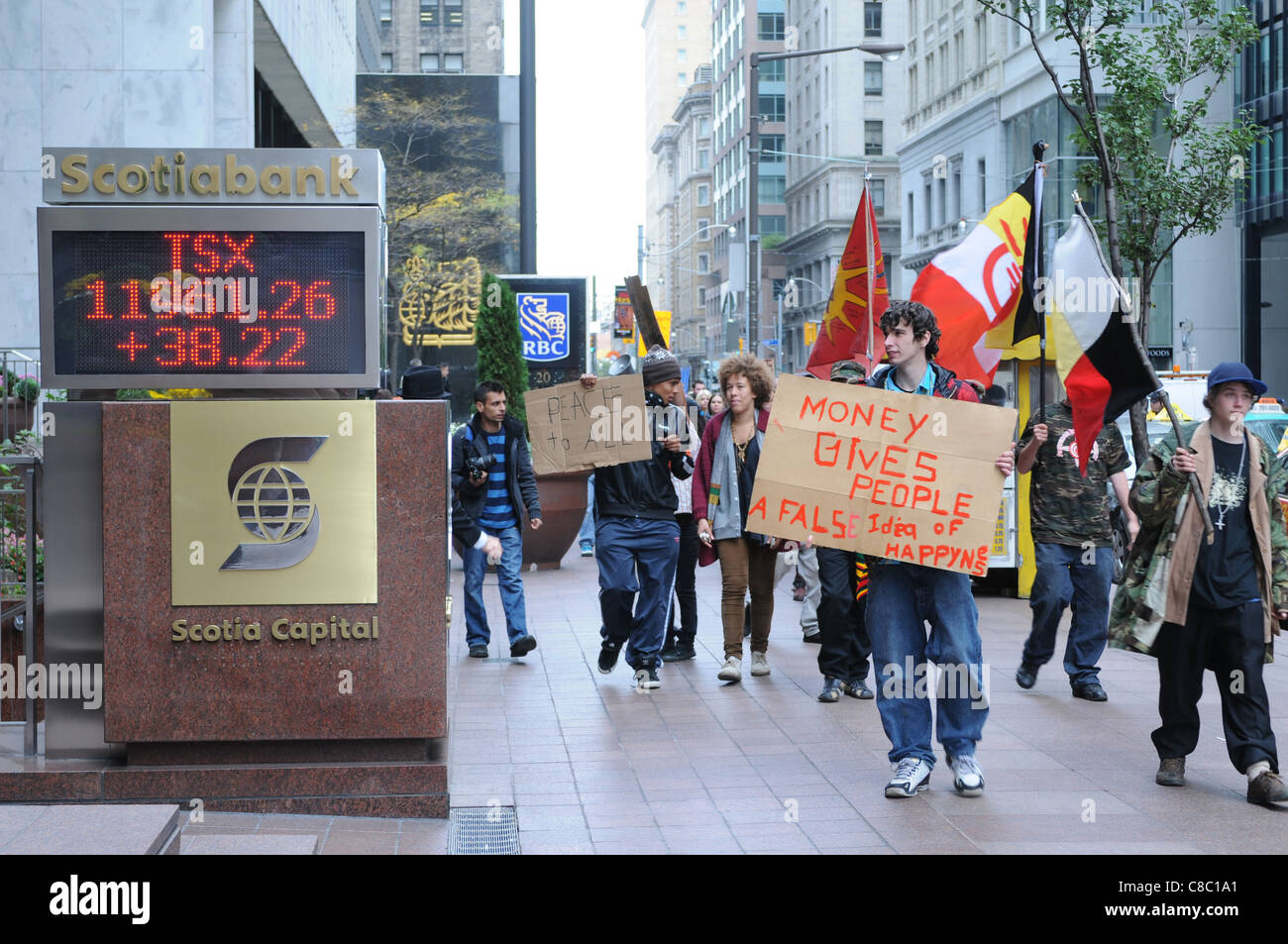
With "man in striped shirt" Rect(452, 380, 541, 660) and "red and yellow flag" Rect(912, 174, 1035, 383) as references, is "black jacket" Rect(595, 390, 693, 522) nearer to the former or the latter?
"man in striped shirt" Rect(452, 380, 541, 660)

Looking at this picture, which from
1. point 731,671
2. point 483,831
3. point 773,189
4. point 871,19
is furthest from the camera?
point 773,189

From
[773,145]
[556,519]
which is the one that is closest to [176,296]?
[556,519]

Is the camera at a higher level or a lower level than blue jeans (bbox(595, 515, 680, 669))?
higher

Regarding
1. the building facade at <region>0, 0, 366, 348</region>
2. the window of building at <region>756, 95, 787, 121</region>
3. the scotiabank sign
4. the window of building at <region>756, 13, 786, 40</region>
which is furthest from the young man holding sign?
the window of building at <region>756, 95, 787, 121</region>

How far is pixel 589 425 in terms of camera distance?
9750 mm

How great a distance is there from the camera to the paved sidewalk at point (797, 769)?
19.7 ft

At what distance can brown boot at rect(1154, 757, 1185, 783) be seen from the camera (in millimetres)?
6809

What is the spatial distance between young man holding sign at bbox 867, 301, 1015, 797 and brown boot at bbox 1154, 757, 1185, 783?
2.86ft

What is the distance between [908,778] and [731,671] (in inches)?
116

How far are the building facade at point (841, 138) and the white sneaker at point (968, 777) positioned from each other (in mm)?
80718

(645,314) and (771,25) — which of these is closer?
(645,314)

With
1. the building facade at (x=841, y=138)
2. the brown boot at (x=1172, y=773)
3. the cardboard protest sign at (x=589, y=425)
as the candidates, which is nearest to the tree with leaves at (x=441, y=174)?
the cardboard protest sign at (x=589, y=425)

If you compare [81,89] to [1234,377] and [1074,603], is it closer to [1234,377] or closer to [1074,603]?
[1074,603]
